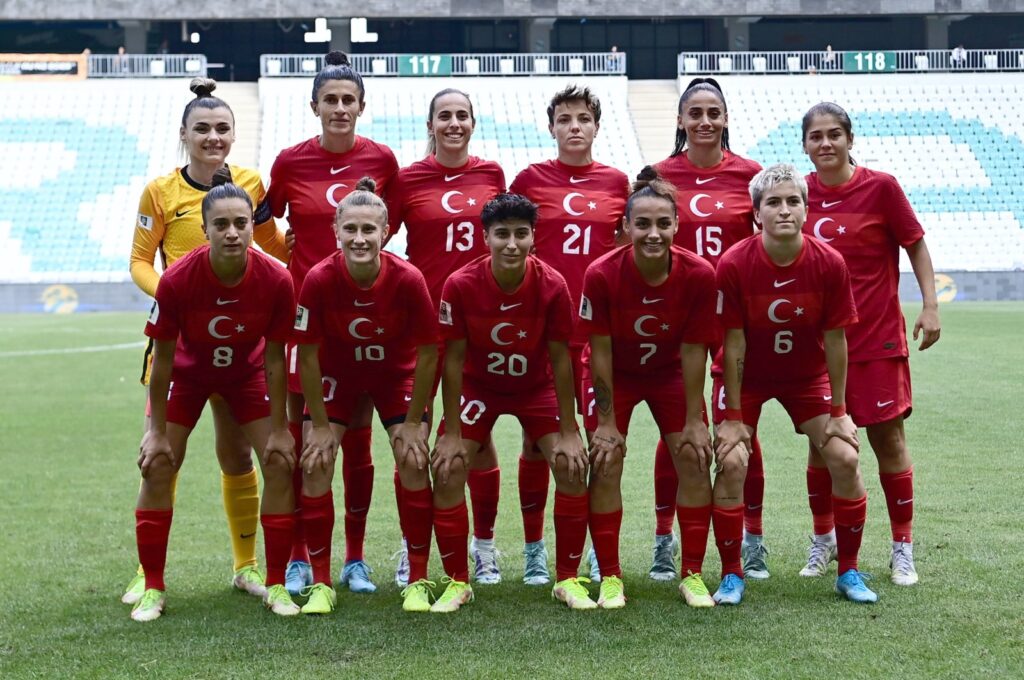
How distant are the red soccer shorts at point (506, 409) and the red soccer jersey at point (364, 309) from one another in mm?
347

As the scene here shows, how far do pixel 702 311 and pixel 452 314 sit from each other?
91 cm

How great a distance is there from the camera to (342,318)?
14.6 ft

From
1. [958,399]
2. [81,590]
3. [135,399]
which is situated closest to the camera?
[81,590]

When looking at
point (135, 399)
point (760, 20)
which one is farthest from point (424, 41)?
point (135, 399)

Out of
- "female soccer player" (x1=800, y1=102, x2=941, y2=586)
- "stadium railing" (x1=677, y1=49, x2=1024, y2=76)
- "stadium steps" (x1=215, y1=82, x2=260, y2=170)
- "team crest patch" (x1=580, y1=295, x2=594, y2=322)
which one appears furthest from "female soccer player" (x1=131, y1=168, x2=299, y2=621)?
"stadium railing" (x1=677, y1=49, x2=1024, y2=76)

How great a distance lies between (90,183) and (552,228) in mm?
25926

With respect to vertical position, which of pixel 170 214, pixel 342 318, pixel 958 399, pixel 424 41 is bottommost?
pixel 958 399

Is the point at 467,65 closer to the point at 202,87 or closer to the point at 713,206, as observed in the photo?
the point at 202,87

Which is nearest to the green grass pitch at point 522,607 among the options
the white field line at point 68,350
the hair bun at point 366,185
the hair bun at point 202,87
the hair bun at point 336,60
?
the hair bun at point 366,185

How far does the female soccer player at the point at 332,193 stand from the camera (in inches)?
192

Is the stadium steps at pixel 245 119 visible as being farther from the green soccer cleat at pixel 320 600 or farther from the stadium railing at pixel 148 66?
the green soccer cleat at pixel 320 600

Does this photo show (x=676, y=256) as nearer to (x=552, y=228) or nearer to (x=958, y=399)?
(x=552, y=228)

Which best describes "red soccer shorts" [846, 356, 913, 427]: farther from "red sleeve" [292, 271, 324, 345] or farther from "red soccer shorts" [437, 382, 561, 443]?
"red sleeve" [292, 271, 324, 345]

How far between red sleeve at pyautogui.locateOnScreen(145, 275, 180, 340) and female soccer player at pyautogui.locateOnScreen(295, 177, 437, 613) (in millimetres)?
445
